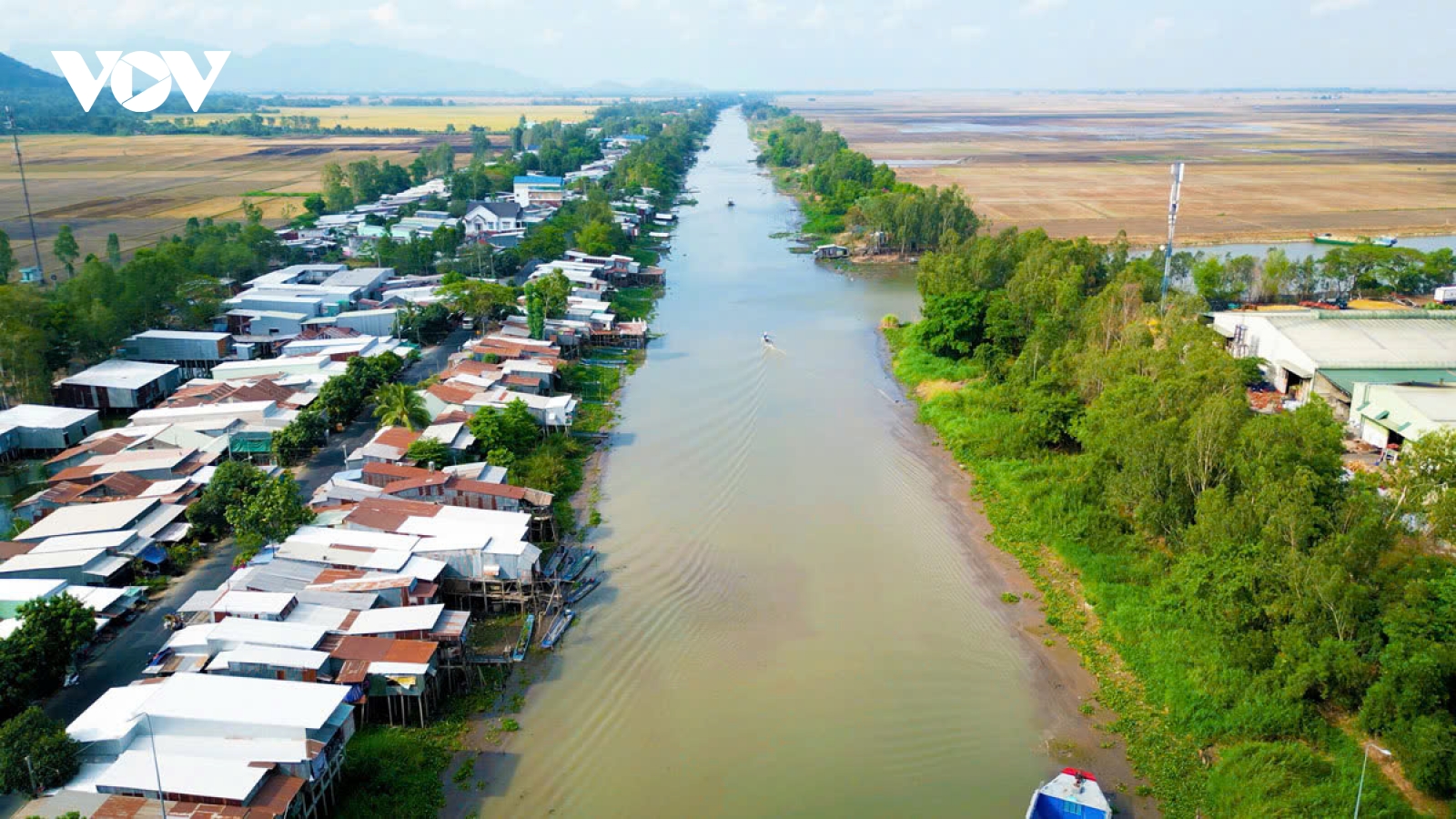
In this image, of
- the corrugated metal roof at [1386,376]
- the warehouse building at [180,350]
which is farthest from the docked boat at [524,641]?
the corrugated metal roof at [1386,376]

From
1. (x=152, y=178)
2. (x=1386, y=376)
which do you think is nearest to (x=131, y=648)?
(x=1386, y=376)

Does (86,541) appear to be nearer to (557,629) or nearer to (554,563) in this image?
(554,563)

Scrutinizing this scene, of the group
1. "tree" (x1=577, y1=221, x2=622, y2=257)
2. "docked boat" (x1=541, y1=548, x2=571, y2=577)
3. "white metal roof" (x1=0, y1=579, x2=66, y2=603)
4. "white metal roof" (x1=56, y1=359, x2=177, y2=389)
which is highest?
"tree" (x1=577, y1=221, x2=622, y2=257)

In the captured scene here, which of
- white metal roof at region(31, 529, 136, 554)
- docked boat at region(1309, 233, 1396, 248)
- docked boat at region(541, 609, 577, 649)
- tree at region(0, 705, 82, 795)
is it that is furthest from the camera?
docked boat at region(1309, 233, 1396, 248)

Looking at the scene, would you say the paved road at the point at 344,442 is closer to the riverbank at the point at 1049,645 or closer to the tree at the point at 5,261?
the riverbank at the point at 1049,645

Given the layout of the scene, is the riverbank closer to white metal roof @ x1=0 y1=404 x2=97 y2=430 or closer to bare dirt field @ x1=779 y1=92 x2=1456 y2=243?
white metal roof @ x1=0 y1=404 x2=97 y2=430

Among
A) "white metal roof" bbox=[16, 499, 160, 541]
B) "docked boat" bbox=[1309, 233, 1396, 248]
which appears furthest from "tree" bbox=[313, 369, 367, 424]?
"docked boat" bbox=[1309, 233, 1396, 248]

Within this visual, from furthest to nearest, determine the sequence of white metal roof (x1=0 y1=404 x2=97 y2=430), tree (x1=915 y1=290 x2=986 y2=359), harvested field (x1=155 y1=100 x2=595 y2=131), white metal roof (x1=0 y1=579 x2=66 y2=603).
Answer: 1. harvested field (x1=155 y1=100 x2=595 y2=131)
2. tree (x1=915 y1=290 x2=986 y2=359)
3. white metal roof (x1=0 y1=404 x2=97 y2=430)
4. white metal roof (x1=0 y1=579 x2=66 y2=603)
